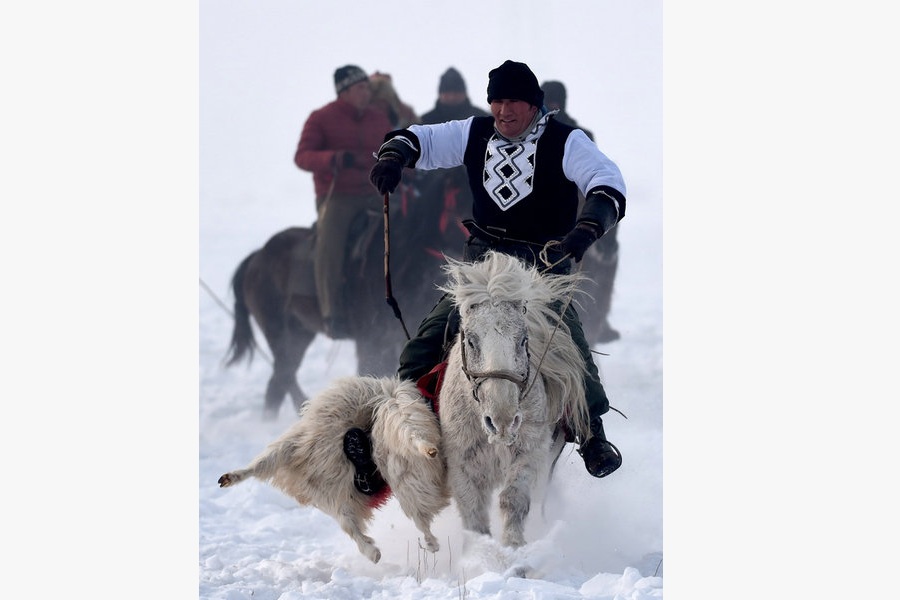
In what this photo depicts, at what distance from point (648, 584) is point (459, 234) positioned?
6.23 meters

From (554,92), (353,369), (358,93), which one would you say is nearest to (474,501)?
(554,92)

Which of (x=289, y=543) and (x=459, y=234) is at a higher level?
(x=459, y=234)

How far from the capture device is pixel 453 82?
1050 centimetres

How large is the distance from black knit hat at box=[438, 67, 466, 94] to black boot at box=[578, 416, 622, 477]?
6.22 meters

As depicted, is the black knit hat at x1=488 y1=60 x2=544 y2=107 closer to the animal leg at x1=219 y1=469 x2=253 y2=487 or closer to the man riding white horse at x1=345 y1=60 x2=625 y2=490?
the man riding white horse at x1=345 y1=60 x2=625 y2=490

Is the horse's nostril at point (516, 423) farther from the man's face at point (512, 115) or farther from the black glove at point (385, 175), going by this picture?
the man's face at point (512, 115)

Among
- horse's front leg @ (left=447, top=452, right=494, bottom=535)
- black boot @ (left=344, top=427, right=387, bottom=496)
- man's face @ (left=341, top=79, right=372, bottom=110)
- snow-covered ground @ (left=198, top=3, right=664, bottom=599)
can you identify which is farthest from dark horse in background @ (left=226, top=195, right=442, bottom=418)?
horse's front leg @ (left=447, top=452, right=494, bottom=535)

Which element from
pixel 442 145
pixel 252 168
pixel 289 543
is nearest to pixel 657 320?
pixel 252 168

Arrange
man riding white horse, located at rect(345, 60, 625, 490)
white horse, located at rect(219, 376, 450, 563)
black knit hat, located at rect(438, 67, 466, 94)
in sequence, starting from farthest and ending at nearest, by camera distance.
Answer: black knit hat, located at rect(438, 67, 466, 94) → man riding white horse, located at rect(345, 60, 625, 490) → white horse, located at rect(219, 376, 450, 563)

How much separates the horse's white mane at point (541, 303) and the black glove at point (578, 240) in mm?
137

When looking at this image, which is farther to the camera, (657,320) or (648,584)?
(657,320)

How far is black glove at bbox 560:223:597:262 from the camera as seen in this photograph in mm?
4465

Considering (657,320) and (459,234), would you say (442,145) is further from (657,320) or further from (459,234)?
(657,320)

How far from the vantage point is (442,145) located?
509 centimetres
